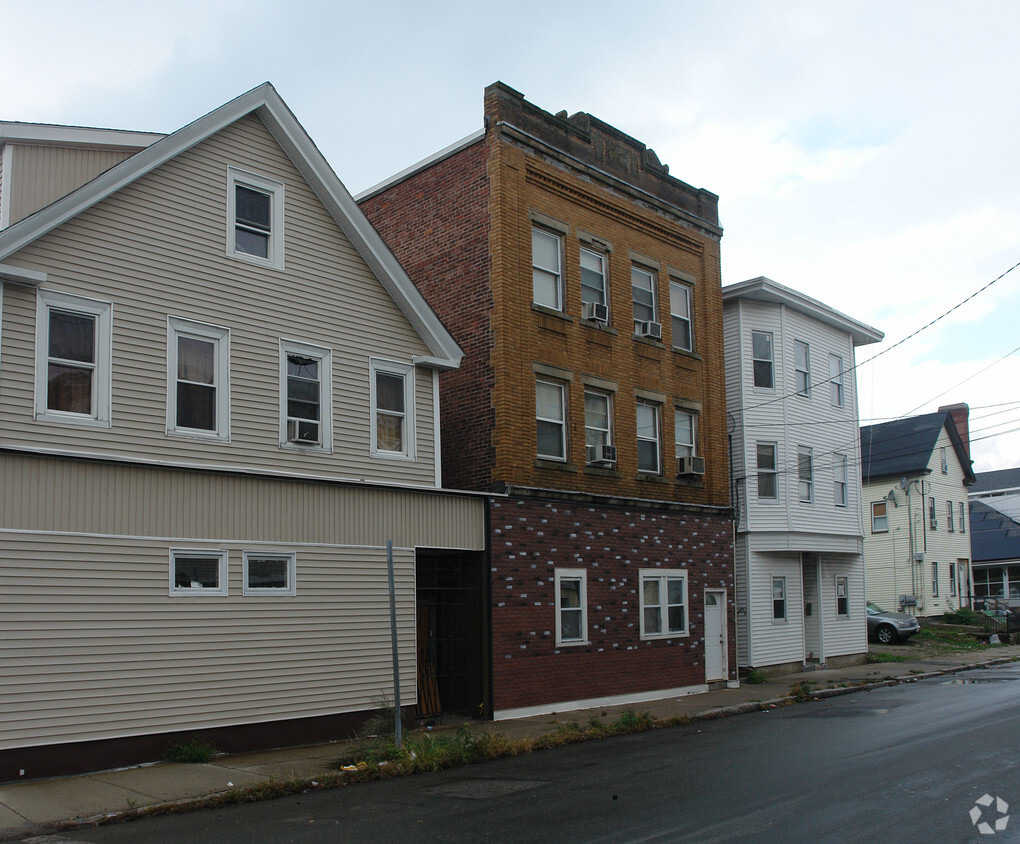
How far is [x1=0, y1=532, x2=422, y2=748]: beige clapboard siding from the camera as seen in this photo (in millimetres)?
12062

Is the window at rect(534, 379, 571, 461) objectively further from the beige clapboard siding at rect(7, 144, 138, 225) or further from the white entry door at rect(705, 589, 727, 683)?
the beige clapboard siding at rect(7, 144, 138, 225)

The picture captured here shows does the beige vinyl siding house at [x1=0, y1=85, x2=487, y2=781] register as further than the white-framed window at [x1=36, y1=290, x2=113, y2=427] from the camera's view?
No

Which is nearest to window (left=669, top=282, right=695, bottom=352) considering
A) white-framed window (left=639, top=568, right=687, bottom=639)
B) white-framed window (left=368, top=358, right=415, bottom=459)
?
white-framed window (left=639, top=568, right=687, bottom=639)

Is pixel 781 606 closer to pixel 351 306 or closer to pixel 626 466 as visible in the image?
pixel 626 466

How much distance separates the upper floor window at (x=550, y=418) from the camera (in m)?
20.0

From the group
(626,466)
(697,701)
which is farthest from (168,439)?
(697,701)

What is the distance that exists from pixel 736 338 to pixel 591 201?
7.06 meters

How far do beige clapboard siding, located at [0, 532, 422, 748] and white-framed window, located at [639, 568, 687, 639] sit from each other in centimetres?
681

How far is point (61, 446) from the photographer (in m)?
13.1

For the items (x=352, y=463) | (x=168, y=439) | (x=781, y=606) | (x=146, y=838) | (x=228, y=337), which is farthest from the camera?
(x=781, y=606)

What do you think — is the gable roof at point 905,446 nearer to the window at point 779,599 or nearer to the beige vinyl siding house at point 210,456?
the window at point 779,599

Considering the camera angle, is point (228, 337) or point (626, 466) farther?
point (626, 466)

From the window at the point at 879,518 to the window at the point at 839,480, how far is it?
48.6 ft

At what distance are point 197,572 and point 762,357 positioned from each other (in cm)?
1780
